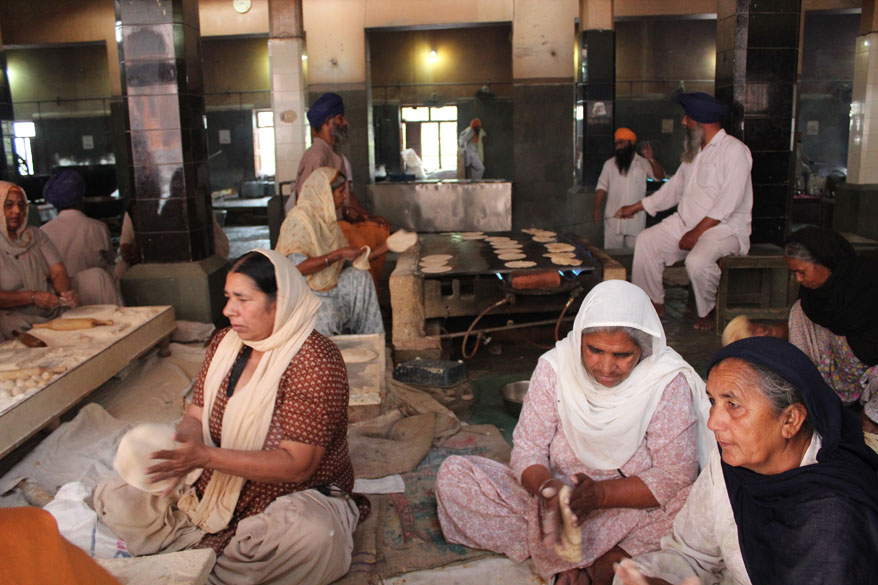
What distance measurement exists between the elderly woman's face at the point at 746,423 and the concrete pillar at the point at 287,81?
8760 millimetres

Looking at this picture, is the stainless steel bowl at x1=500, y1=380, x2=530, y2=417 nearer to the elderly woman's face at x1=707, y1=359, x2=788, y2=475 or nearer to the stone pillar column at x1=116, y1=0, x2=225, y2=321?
the elderly woman's face at x1=707, y1=359, x2=788, y2=475

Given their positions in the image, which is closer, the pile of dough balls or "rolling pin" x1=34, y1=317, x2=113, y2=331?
the pile of dough balls

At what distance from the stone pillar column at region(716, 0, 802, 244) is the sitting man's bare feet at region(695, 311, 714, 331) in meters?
1.34

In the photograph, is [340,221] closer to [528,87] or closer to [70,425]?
[70,425]

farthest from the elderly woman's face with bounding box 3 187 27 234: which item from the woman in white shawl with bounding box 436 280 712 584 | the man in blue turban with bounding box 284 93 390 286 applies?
the woman in white shawl with bounding box 436 280 712 584

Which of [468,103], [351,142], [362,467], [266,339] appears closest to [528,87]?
[351,142]

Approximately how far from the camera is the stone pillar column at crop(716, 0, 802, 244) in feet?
20.9

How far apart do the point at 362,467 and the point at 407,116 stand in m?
13.6

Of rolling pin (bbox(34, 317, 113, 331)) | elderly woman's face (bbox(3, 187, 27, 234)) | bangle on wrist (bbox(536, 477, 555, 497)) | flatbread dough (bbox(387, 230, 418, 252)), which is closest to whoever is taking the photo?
bangle on wrist (bbox(536, 477, 555, 497))

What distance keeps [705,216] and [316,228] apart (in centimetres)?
305

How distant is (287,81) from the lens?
10.2 meters

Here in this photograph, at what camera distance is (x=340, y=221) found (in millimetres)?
6125

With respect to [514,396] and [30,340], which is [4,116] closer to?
[30,340]

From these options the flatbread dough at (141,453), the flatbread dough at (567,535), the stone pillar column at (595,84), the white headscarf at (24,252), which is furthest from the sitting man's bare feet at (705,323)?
the white headscarf at (24,252)
